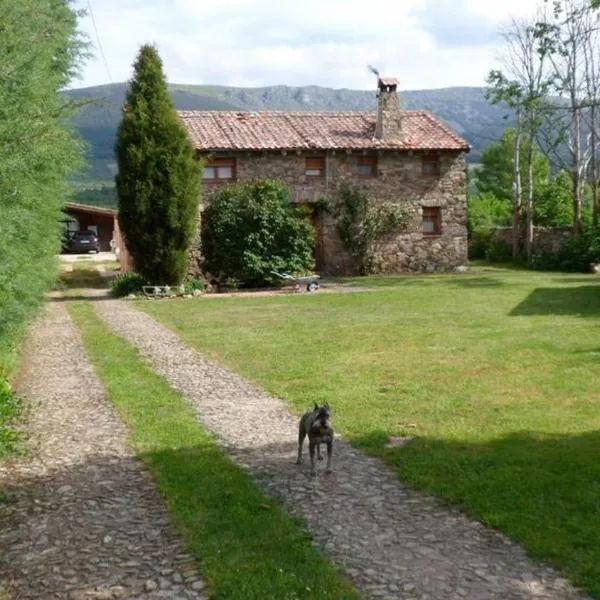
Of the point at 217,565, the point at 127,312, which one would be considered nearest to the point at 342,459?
the point at 217,565

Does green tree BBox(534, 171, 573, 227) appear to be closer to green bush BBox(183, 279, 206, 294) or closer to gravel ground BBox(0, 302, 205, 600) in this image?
green bush BBox(183, 279, 206, 294)

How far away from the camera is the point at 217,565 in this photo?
5098 mm

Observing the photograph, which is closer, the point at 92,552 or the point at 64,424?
the point at 92,552

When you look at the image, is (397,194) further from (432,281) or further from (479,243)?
(479,243)

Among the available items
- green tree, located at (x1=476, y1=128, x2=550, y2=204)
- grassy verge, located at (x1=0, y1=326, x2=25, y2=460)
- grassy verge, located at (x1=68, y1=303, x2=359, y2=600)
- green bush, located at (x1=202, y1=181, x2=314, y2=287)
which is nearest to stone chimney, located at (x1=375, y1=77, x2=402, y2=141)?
green bush, located at (x1=202, y1=181, x2=314, y2=287)

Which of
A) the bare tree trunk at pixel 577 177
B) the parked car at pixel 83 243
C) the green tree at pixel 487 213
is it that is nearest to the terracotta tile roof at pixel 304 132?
the bare tree trunk at pixel 577 177

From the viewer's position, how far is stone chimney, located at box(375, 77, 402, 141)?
96.9 feet

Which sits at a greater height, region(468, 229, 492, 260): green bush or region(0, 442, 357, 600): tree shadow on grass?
region(468, 229, 492, 260): green bush

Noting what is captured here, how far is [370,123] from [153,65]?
32.0ft

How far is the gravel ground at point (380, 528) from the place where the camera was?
480 centimetres

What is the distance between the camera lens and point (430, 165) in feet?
98.3

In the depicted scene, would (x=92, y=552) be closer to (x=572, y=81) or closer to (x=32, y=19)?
(x=32, y=19)

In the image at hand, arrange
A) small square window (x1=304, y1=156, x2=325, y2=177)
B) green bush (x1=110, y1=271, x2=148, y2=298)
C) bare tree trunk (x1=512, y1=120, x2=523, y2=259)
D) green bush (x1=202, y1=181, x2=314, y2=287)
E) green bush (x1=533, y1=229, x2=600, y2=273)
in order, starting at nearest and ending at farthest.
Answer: green bush (x1=110, y1=271, x2=148, y2=298) < green bush (x1=202, y1=181, x2=314, y2=287) < small square window (x1=304, y1=156, x2=325, y2=177) < green bush (x1=533, y1=229, x2=600, y2=273) < bare tree trunk (x1=512, y1=120, x2=523, y2=259)

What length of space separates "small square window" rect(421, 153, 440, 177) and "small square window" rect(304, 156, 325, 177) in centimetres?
385
